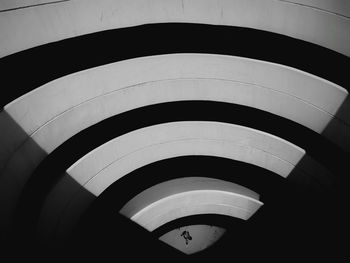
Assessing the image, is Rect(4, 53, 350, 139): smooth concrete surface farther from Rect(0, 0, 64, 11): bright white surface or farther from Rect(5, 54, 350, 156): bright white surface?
Rect(0, 0, 64, 11): bright white surface

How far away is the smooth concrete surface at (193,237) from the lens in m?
20.7

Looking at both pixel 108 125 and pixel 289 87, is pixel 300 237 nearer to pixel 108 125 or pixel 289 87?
pixel 289 87

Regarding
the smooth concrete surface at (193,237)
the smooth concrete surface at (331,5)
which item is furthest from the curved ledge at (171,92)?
the smooth concrete surface at (193,237)

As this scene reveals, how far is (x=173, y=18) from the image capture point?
980 centimetres

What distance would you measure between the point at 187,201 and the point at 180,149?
16.3ft

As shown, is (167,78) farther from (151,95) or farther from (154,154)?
(154,154)

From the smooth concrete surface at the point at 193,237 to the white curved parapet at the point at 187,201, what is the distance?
6.34 ft

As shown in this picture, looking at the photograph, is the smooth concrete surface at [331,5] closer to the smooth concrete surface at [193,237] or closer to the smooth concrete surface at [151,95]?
the smooth concrete surface at [151,95]

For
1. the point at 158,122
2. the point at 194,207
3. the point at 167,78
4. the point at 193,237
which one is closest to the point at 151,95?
the point at 167,78

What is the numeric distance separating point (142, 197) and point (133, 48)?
9787mm

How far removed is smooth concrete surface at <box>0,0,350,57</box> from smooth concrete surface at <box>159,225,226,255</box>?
16447 millimetres

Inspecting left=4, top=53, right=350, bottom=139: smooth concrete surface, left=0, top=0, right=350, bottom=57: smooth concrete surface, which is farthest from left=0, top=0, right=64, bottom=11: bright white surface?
left=4, top=53, right=350, bottom=139: smooth concrete surface

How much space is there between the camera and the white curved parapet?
1709 cm

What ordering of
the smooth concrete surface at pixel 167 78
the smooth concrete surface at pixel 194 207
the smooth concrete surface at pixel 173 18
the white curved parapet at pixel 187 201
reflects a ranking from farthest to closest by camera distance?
the smooth concrete surface at pixel 194 207 → the white curved parapet at pixel 187 201 → the smooth concrete surface at pixel 167 78 → the smooth concrete surface at pixel 173 18
